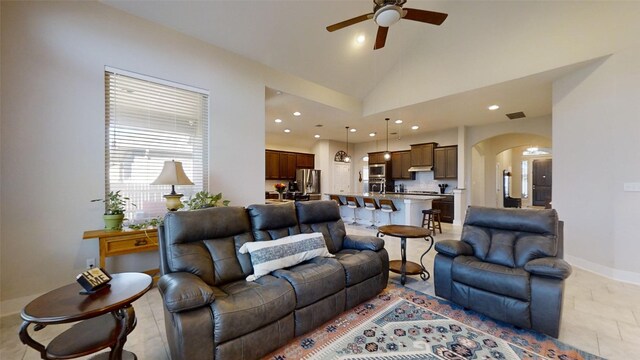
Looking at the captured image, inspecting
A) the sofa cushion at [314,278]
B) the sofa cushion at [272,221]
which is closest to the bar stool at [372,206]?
the sofa cushion at [272,221]

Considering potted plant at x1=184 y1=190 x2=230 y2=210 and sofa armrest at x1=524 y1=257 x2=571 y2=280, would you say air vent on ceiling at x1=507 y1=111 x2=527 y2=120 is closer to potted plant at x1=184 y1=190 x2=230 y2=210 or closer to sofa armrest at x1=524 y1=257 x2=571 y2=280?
sofa armrest at x1=524 y1=257 x2=571 y2=280

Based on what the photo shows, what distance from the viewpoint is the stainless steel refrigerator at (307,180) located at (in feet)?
29.2

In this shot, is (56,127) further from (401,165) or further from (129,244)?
(401,165)

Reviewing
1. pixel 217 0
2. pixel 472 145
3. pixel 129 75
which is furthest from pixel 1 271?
pixel 472 145

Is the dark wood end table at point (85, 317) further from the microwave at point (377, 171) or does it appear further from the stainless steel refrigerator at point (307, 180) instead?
the microwave at point (377, 171)

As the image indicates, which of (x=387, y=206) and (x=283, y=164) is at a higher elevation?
(x=283, y=164)

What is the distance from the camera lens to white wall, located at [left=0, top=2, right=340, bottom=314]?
245 cm

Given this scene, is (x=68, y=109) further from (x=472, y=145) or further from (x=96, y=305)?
(x=472, y=145)

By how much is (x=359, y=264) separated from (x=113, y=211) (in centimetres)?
270

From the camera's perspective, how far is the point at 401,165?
28.8 feet

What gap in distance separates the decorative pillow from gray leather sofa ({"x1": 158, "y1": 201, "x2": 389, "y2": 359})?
0.07 metres

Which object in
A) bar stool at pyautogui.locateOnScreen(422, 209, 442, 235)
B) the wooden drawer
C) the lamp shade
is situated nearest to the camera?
the wooden drawer

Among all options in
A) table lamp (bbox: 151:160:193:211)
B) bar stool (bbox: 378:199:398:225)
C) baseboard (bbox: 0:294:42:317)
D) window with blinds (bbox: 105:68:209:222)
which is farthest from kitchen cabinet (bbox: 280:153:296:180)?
baseboard (bbox: 0:294:42:317)

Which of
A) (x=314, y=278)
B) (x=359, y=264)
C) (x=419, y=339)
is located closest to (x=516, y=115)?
(x=359, y=264)
